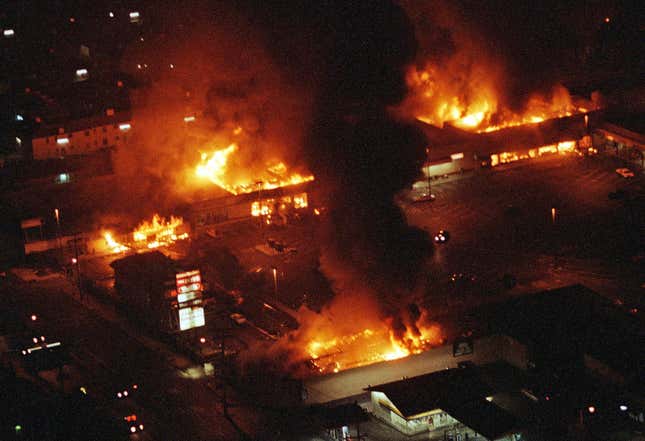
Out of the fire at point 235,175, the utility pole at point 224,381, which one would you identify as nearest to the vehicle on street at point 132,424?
the utility pole at point 224,381

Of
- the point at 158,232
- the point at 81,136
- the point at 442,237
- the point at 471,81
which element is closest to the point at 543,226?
the point at 442,237

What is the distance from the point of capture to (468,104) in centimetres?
3822

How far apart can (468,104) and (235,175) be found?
363 inches

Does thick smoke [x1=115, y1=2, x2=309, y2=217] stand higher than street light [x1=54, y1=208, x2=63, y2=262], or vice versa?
thick smoke [x1=115, y1=2, x2=309, y2=217]

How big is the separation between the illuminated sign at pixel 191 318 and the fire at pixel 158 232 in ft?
19.7

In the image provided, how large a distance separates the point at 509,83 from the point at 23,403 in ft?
77.8

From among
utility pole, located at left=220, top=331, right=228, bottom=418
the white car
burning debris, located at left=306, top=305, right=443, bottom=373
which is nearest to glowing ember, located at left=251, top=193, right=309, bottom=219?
utility pole, located at left=220, top=331, right=228, bottom=418

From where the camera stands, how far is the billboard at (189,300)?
2467 centimetres

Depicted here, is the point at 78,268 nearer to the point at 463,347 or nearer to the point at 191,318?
the point at 191,318

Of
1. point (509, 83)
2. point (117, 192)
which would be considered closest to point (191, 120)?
point (117, 192)

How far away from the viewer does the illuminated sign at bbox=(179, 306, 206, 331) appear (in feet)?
81.0

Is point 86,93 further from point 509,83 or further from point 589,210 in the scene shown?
point 589,210

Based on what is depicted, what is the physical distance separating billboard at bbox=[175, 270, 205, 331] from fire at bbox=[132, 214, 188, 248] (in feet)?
19.3

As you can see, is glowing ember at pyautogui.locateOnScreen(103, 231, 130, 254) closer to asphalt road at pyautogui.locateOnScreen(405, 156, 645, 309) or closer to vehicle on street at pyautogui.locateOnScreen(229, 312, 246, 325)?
vehicle on street at pyautogui.locateOnScreen(229, 312, 246, 325)
